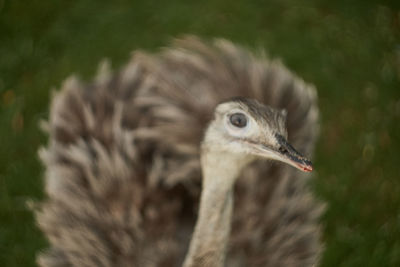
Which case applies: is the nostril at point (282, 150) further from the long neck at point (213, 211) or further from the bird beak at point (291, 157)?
the long neck at point (213, 211)

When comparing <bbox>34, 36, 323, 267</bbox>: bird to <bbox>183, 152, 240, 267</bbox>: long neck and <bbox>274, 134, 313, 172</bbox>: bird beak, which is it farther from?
<bbox>274, 134, 313, 172</bbox>: bird beak

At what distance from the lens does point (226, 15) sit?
366 centimetres

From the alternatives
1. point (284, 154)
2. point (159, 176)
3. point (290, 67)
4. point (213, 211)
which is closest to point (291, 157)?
point (284, 154)

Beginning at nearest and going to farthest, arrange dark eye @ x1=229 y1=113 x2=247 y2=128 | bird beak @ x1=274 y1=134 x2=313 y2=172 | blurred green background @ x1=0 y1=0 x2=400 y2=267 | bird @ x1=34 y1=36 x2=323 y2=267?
bird beak @ x1=274 y1=134 x2=313 y2=172 → dark eye @ x1=229 y1=113 x2=247 y2=128 → bird @ x1=34 y1=36 x2=323 y2=267 → blurred green background @ x1=0 y1=0 x2=400 y2=267

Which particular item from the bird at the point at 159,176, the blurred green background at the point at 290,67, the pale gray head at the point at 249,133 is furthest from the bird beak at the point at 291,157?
the blurred green background at the point at 290,67

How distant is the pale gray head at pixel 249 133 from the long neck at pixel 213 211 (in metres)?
0.04

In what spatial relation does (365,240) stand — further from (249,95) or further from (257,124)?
(257,124)

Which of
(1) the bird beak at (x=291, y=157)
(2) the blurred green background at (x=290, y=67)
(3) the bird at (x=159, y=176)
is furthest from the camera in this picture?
(2) the blurred green background at (x=290, y=67)

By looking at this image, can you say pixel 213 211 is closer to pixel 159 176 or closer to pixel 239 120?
pixel 239 120

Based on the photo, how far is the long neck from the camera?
1485mm

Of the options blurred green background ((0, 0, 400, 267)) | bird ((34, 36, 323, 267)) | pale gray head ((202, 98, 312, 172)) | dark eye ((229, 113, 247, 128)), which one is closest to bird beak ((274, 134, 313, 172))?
pale gray head ((202, 98, 312, 172))

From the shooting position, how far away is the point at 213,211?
153cm

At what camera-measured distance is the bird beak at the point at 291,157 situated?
4.39ft

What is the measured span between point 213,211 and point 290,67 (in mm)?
2108
